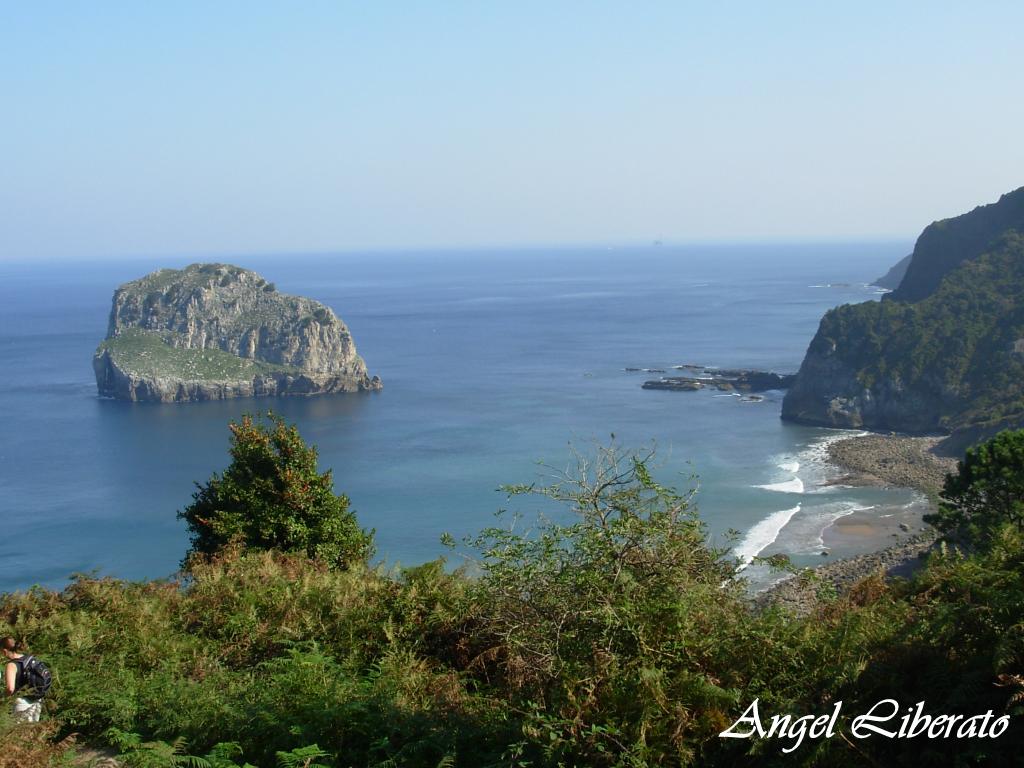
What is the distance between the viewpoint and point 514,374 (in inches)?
2977

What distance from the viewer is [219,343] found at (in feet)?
271

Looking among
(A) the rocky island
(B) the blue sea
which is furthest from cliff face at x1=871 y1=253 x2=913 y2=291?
(A) the rocky island

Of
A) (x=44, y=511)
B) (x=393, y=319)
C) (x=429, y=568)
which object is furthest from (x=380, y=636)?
(x=393, y=319)

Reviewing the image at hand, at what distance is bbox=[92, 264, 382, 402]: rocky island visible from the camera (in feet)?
Answer: 242

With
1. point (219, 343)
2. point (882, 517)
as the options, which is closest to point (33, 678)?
point (882, 517)

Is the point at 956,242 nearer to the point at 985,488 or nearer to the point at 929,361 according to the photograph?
the point at 929,361

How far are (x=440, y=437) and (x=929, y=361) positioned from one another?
100 feet

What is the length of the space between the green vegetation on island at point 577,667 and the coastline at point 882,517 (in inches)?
487

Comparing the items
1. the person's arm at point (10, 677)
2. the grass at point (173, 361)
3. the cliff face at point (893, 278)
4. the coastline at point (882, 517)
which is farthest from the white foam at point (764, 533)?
the cliff face at point (893, 278)

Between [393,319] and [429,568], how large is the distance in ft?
376

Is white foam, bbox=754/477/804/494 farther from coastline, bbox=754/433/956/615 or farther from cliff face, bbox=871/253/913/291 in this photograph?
cliff face, bbox=871/253/913/291

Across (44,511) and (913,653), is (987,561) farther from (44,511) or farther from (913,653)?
(44,511)

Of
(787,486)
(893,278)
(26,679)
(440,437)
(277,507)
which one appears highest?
(893,278)

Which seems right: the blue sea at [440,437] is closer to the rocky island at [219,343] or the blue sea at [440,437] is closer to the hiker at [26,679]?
the rocky island at [219,343]
